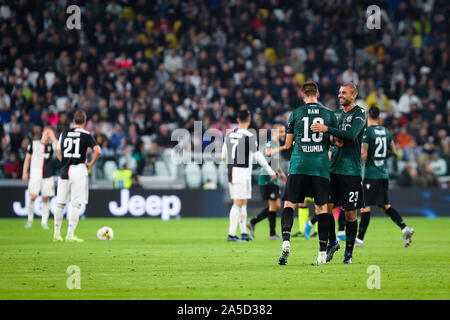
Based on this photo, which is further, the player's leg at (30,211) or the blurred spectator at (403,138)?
the blurred spectator at (403,138)

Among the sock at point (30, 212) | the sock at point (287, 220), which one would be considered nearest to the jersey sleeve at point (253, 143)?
the sock at point (287, 220)

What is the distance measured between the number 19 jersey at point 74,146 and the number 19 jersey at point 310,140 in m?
5.38

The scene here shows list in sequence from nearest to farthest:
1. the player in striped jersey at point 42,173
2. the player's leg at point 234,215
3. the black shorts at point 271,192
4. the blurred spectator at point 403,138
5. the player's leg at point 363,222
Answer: the player's leg at point 363,222
the player's leg at point 234,215
the black shorts at point 271,192
the player in striped jersey at point 42,173
the blurred spectator at point 403,138

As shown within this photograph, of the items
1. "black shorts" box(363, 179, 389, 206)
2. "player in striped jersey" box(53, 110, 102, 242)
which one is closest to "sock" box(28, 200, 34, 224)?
"player in striped jersey" box(53, 110, 102, 242)

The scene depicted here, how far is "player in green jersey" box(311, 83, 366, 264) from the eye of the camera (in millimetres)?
11508

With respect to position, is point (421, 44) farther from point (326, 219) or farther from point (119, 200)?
point (326, 219)

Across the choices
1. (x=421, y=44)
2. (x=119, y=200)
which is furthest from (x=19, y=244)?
(x=421, y=44)

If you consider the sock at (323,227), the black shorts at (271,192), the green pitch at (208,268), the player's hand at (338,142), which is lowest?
the green pitch at (208,268)

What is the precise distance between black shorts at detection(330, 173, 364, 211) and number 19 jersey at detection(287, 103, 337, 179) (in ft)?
1.50

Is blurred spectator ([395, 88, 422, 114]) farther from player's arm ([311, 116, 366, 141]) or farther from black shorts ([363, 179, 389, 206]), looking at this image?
player's arm ([311, 116, 366, 141])

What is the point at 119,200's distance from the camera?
23891mm

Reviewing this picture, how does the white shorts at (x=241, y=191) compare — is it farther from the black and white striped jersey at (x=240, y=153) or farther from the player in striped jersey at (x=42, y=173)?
the player in striped jersey at (x=42, y=173)

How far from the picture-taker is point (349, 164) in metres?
11.7

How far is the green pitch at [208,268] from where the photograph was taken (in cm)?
884
